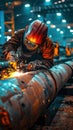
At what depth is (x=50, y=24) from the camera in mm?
43781

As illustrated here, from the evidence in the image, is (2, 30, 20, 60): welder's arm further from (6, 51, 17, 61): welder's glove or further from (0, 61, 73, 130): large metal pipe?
(0, 61, 73, 130): large metal pipe

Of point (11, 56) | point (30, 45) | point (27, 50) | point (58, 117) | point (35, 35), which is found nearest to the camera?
point (58, 117)

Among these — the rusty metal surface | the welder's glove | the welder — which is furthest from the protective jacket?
the rusty metal surface

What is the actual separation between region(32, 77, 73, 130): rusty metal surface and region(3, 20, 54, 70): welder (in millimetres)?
958

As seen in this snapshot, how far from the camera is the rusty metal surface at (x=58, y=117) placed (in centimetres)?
443

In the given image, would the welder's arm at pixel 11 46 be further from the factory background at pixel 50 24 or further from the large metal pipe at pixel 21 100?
the large metal pipe at pixel 21 100

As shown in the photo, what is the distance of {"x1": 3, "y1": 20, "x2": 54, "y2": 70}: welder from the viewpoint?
6215mm

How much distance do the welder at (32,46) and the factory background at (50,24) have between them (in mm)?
1090

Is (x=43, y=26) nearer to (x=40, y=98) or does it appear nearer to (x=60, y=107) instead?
(x=60, y=107)

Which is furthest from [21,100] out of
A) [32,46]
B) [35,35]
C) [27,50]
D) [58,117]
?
[27,50]

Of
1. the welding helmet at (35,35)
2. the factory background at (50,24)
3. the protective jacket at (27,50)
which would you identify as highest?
the welding helmet at (35,35)

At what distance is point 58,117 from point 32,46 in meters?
2.01

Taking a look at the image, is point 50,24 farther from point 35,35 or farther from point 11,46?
point 35,35

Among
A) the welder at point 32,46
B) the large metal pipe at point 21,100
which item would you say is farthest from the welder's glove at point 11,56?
the large metal pipe at point 21,100
